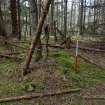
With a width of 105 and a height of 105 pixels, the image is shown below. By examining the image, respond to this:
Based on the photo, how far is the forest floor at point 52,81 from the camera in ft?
16.8

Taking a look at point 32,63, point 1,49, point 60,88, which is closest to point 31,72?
point 32,63

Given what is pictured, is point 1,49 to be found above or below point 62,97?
above

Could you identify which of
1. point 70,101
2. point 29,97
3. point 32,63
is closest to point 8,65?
point 32,63

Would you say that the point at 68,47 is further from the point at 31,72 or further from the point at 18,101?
the point at 18,101

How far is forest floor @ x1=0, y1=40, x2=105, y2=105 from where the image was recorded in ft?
16.8

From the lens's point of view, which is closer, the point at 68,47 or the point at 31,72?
the point at 31,72

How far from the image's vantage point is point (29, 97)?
5074 mm

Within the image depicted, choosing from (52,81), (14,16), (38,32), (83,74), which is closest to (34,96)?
(52,81)

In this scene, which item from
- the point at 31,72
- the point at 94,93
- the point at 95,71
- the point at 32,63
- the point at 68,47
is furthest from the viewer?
the point at 68,47

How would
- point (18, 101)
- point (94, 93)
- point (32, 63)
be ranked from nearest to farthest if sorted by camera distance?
1. point (18, 101)
2. point (94, 93)
3. point (32, 63)

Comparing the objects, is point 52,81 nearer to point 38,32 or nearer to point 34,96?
point 34,96

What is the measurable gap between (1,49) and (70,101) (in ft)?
→ 15.9

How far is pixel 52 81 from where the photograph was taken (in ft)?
18.8

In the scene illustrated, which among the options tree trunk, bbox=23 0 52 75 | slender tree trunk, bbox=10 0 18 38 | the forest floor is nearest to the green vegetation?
the forest floor
